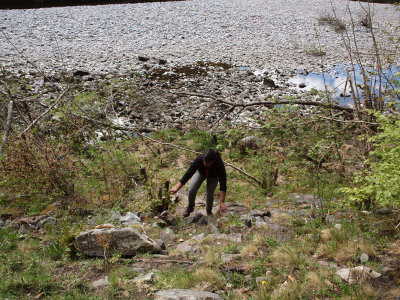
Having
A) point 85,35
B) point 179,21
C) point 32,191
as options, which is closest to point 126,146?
point 32,191

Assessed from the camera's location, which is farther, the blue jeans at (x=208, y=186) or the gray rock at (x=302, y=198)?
the gray rock at (x=302, y=198)

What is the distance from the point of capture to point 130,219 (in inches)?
222

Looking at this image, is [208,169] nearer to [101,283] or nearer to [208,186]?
[208,186]

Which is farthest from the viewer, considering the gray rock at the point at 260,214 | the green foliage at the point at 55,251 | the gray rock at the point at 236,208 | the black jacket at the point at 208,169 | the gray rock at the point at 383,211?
the gray rock at the point at 236,208

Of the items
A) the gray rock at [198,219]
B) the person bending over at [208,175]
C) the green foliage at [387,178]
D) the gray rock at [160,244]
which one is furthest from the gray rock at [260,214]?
the green foliage at [387,178]

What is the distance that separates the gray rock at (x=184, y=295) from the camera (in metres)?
3.36

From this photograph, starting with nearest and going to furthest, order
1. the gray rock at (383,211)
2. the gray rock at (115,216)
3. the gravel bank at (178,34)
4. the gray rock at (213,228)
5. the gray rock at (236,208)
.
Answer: the gray rock at (383,211) < the gray rock at (213,228) < the gray rock at (115,216) < the gray rock at (236,208) < the gravel bank at (178,34)

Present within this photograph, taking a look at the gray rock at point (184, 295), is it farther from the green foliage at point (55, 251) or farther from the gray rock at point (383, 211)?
the gray rock at point (383, 211)

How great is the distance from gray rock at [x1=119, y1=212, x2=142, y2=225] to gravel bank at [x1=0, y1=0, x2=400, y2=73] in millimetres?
9431

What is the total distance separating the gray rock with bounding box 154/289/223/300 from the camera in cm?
336

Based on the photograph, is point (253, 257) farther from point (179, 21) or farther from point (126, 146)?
point (179, 21)

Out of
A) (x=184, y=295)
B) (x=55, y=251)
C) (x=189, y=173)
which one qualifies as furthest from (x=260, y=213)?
(x=55, y=251)

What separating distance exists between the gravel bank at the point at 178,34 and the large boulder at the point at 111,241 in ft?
33.9

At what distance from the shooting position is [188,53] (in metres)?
16.6
